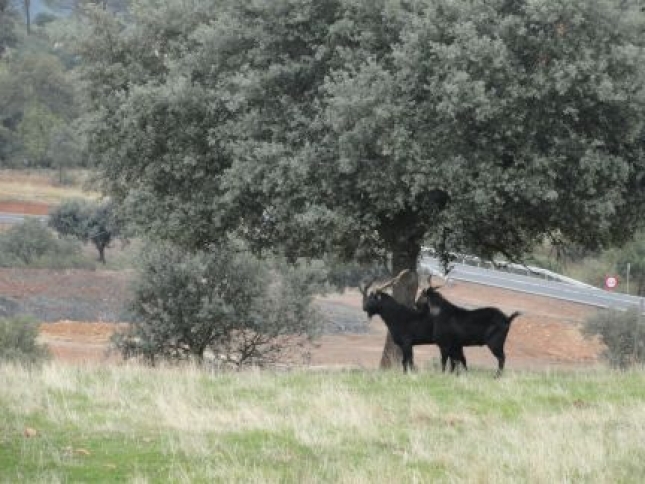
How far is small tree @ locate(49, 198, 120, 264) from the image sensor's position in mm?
69688

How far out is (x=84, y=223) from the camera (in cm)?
7056

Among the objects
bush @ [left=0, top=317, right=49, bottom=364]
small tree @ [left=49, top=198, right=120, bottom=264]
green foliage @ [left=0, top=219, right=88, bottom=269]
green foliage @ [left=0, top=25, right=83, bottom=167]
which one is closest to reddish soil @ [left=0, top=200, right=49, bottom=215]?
green foliage @ [left=0, top=25, right=83, bottom=167]

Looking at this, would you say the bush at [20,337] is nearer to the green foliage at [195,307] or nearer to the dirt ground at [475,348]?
the dirt ground at [475,348]

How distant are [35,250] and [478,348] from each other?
2703 cm

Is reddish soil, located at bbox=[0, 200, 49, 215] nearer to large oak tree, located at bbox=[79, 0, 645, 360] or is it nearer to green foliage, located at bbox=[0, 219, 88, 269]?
green foliage, located at bbox=[0, 219, 88, 269]

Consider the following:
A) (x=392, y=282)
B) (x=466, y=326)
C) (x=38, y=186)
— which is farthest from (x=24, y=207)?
(x=466, y=326)

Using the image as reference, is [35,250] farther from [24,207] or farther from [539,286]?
[539,286]

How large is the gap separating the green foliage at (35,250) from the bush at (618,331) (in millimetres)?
29712

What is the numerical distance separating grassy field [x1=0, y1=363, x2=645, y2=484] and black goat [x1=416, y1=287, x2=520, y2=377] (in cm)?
148

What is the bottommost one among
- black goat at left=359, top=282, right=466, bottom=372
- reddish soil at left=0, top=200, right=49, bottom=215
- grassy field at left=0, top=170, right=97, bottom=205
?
black goat at left=359, top=282, right=466, bottom=372

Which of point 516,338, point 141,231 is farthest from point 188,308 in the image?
point 516,338

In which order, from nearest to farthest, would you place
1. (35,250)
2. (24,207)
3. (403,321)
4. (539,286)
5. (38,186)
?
(403,321), (35,250), (539,286), (24,207), (38,186)

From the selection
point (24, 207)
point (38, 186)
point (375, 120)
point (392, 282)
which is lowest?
point (392, 282)

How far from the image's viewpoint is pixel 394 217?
2111 centimetres
